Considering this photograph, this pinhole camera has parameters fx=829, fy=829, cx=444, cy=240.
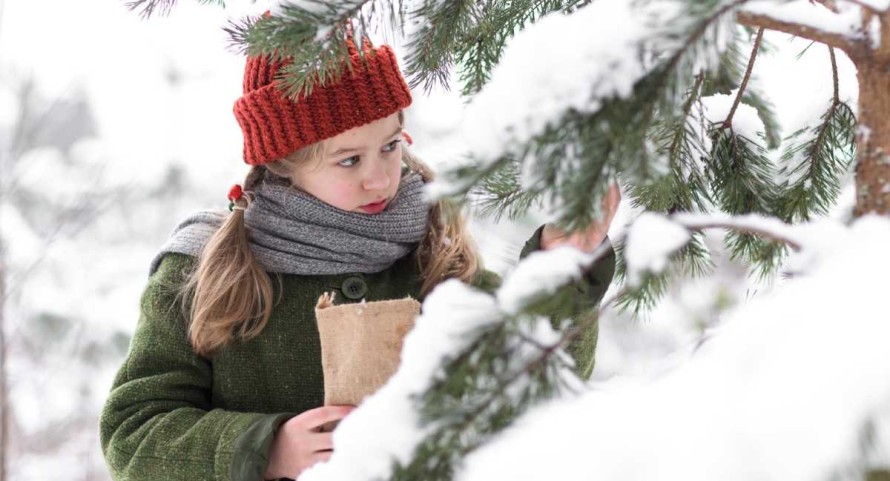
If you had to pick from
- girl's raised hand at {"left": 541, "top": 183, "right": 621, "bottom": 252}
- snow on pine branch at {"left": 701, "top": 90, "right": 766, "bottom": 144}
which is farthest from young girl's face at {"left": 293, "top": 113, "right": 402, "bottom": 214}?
snow on pine branch at {"left": 701, "top": 90, "right": 766, "bottom": 144}

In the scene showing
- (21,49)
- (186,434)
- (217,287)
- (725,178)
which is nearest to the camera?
(725,178)

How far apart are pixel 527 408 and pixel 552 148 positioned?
189 millimetres

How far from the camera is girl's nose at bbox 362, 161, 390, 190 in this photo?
140cm

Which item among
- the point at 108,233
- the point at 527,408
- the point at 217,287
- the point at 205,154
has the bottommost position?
the point at 108,233

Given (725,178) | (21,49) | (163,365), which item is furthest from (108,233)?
(725,178)

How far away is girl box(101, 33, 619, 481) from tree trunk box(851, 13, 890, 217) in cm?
73

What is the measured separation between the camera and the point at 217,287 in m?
1.39

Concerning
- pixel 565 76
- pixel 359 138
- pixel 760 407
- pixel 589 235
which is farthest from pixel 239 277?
pixel 760 407

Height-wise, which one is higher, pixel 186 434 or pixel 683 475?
pixel 683 475

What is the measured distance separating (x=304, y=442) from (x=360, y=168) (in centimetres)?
48

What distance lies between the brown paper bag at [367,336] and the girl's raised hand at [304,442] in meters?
0.06

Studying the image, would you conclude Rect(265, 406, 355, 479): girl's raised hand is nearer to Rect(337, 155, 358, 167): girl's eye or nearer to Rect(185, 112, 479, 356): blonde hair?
Rect(185, 112, 479, 356): blonde hair

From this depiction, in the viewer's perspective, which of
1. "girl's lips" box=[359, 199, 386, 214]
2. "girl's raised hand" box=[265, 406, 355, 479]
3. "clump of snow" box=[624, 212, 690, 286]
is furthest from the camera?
"girl's lips" box=[359, 199, 386, 214]

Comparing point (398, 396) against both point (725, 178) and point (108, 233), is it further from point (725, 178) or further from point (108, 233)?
point (108, 233)
